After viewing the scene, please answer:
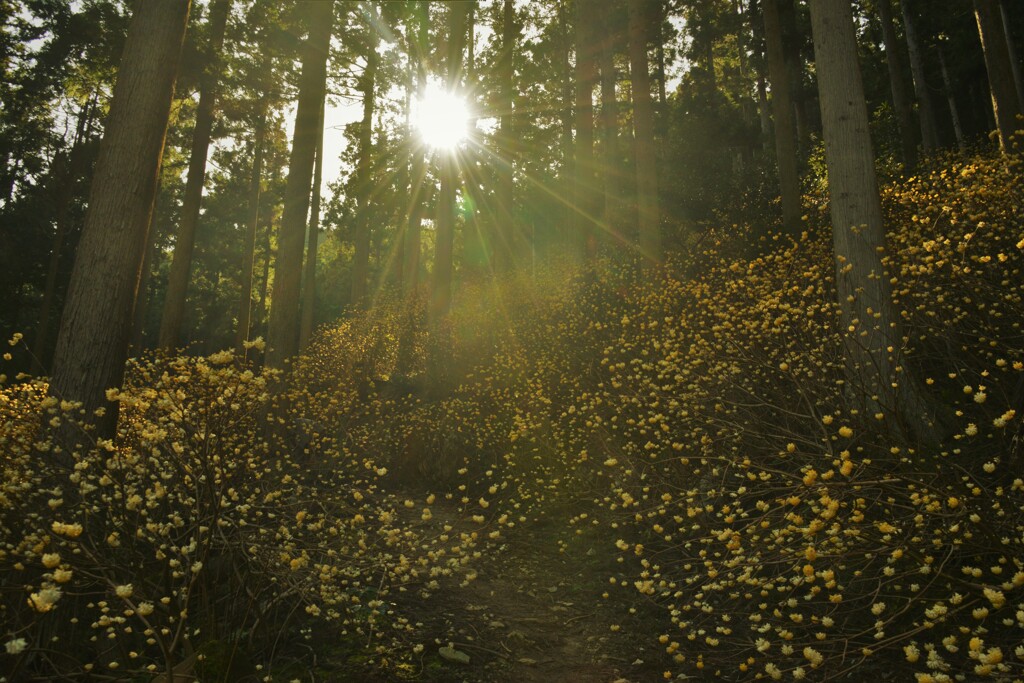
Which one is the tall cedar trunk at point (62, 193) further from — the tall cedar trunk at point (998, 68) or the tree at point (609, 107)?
the tall cedar trunk at point (998, 68)

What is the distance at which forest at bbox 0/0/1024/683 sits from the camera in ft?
9.59

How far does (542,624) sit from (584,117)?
11.5m

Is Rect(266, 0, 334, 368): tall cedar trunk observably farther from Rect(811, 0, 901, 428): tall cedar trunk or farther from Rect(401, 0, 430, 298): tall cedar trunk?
Rect(811, 0, 901, 428): tall cedar trunk

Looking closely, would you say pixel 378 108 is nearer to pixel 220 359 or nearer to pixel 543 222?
pixel 543 222

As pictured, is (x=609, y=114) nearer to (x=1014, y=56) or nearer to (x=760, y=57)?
(x=760, y=57)

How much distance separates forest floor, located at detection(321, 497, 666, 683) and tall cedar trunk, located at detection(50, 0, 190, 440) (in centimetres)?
306

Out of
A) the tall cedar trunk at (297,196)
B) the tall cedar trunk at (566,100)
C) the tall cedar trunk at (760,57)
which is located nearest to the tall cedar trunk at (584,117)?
the tall cedar trunk at (297,196)

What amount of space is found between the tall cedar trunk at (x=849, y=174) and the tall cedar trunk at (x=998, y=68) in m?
7.26

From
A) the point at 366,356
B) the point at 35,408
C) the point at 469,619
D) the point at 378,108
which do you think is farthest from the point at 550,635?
the point at 378,108

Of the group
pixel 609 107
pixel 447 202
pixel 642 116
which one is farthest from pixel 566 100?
pixel 642 116

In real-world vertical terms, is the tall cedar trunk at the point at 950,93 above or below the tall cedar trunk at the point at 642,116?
above

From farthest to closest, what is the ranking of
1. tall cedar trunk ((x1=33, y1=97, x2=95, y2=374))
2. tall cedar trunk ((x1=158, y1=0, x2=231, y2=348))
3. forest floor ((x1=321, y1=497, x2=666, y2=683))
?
tall cedar trunk ((x1=33, y1=97, x2=95, y2=374)) → tall cedar trunk ((x1=158, y1=0, x2=231, y2=348)) → forest floor ((x1=321, y1=497, x2=666, y2=683))

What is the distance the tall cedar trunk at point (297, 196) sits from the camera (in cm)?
964

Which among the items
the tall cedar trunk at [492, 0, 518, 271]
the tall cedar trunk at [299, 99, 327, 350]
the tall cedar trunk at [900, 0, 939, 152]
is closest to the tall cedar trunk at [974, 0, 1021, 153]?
the tall cedar trunk at [900, 0, 939, 152]
